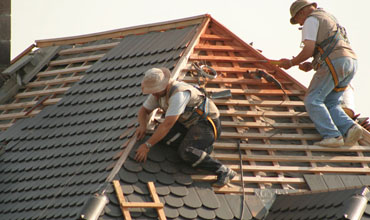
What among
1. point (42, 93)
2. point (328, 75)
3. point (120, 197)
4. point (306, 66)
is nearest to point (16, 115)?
point (42, 93)

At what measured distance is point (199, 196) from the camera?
11.0 meters

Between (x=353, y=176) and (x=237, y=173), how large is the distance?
4.48 ft

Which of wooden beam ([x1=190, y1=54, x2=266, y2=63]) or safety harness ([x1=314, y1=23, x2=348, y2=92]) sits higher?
safety harness ([x1=314, y1=23, x2=348, y2=92])

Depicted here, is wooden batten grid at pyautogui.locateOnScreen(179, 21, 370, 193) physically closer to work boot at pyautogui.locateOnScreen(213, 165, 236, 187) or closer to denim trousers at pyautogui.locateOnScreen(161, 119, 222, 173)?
work boot at pyautogui.locateOnScreen(213, 165, 236, 187)

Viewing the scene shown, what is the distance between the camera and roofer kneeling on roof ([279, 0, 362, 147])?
11.9m

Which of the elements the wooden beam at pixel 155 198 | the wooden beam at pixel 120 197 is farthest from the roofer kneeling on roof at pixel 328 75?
the wooden beam at pixel 120 197

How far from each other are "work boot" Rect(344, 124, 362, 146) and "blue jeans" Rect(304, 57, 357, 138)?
0.06 m

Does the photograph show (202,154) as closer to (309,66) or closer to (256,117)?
(256,117)

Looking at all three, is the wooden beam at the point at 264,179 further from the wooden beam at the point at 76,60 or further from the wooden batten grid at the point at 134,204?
the wooden beam at the point at 76,60

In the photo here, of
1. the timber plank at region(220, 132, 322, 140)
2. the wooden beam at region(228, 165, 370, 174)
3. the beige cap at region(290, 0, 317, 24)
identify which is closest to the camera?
the wooden beam at region(228, 165, 370, 174)

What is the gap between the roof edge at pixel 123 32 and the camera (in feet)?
42.4

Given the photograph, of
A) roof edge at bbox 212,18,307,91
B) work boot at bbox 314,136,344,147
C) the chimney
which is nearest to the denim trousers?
work boot at bbox 314,136,344,147

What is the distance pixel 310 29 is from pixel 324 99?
85 centimetres

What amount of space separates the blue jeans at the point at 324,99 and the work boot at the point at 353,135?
59mm
